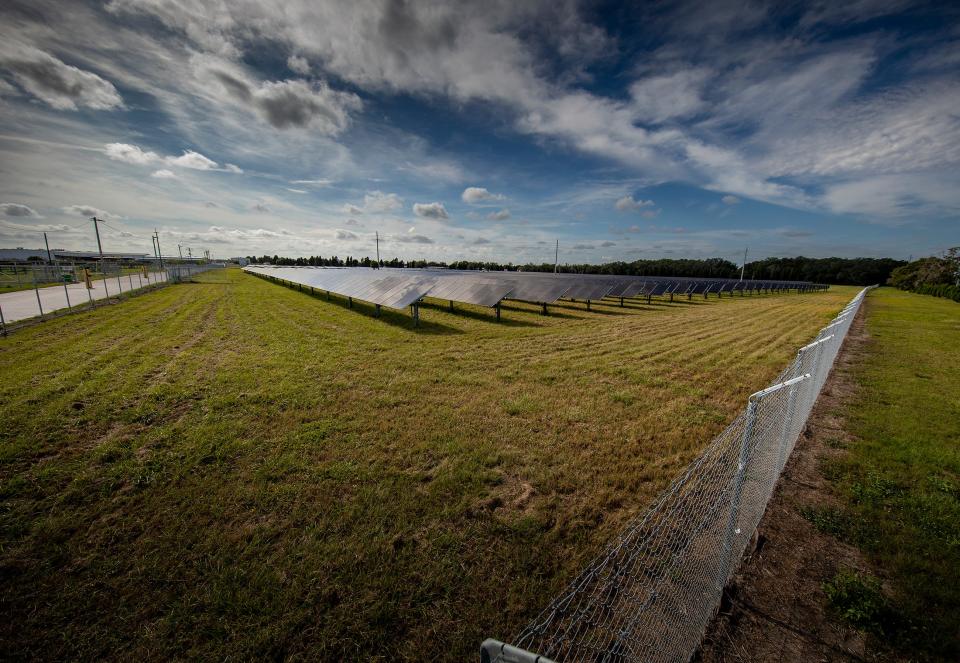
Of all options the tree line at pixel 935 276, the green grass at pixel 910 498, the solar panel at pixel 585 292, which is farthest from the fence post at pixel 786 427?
the tree line at pixel 935 276

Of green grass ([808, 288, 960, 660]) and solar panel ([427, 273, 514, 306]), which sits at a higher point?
solar panel ([427, 273, 514, 306])

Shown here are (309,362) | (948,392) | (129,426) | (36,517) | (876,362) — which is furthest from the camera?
(876,362)

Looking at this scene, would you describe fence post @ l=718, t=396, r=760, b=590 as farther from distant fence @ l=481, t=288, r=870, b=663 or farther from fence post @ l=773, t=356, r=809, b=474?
fence post @ l=773, t=356, r=809, b=474

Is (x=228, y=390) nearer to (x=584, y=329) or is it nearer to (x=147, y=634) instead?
(x=147, y=634)

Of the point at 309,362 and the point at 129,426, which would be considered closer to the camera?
the point at 129,426

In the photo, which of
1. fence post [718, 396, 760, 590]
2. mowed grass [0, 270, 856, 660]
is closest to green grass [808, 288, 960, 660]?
fence post [718, 396, 760, 590]

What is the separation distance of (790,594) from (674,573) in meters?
1.14

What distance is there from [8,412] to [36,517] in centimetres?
477

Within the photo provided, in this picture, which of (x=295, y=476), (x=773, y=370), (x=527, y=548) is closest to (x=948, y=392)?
(x=773, y=370)

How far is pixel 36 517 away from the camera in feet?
14.4

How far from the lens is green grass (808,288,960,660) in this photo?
11.0ft

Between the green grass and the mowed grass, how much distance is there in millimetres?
2066

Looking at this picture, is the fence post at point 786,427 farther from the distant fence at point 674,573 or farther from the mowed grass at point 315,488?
the mowed grass at point 315,488

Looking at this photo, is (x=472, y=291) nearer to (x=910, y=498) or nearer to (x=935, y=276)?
(x=910, y=498)
